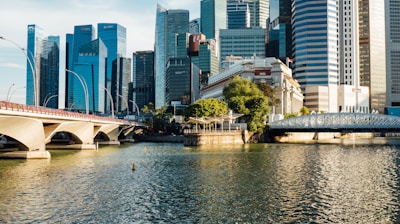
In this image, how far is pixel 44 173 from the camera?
64750mm

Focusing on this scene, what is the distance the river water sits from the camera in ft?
126

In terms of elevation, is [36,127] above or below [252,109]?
below

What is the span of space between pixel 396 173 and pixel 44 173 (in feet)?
175

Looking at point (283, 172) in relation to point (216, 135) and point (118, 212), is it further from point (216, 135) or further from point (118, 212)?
point (216, 135)

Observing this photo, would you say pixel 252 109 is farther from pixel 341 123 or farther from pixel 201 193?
pixel 201 193

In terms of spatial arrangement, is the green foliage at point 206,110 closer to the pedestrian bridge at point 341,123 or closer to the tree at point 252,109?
the tree at point 252,109

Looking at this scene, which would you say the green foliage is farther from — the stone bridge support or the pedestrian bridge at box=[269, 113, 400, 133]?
the stone bridge support

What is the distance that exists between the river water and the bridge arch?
610 cm

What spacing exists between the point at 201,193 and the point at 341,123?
122m

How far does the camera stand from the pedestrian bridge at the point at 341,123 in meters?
150

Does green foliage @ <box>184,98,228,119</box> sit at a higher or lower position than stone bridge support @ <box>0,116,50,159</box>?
higher

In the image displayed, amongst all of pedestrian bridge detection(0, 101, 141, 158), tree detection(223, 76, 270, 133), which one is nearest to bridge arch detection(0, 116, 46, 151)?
pedestrian bridge detection(0, 101, 141, 158)

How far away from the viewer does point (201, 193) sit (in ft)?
159

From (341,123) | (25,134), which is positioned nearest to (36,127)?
(25,134)
